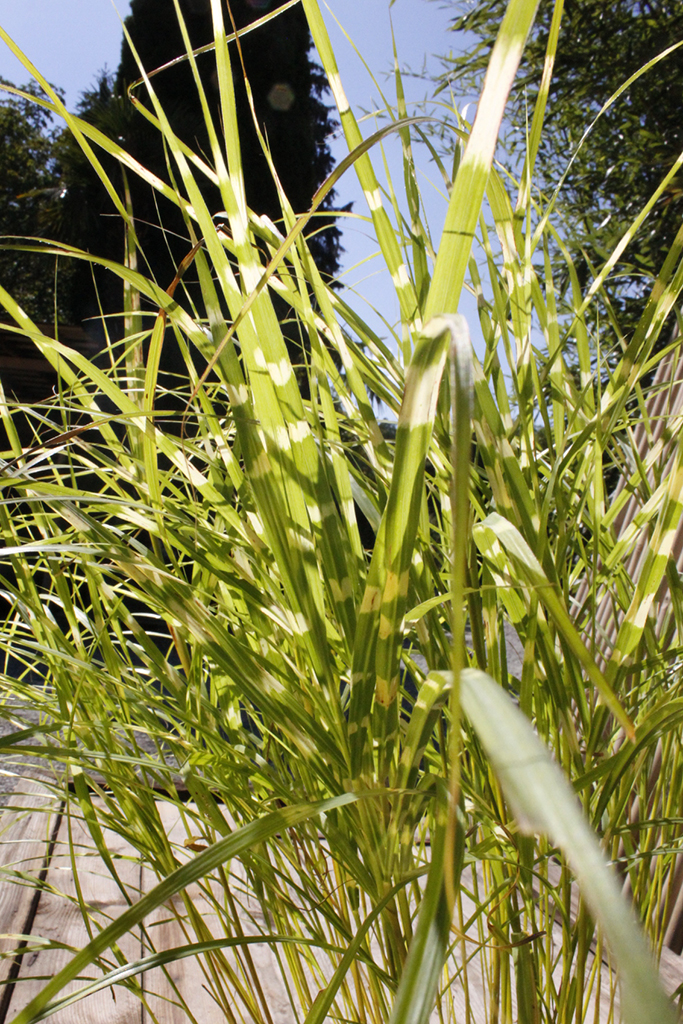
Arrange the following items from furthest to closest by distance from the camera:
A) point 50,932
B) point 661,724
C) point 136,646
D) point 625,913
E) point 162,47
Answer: point 162,47
point 50,932
point 136,646
point 661,724
point 625,913

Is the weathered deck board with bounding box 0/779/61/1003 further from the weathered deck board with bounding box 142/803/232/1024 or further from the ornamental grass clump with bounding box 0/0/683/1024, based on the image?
the ornamental grass clump with bounding box 0/0/683/1024

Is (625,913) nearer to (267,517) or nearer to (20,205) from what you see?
(267,517)

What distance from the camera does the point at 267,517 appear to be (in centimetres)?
26

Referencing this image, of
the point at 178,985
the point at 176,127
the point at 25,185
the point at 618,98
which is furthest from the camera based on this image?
the point at 25,185

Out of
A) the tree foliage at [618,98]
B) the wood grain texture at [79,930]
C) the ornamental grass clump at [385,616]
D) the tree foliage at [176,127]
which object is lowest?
the wood grain texture at [79,930]

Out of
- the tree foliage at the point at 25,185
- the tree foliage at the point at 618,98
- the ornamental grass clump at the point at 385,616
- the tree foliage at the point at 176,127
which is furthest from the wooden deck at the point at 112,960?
the tree foliage at the point at 25,185

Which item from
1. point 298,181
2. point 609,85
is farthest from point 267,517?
point 298,181

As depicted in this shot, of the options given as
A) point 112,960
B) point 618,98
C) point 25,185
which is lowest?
point 112,960

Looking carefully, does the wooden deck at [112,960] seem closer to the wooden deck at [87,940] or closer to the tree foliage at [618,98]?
the wooden deck at [87,940]

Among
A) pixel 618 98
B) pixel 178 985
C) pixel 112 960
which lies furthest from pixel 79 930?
pixel 618 98

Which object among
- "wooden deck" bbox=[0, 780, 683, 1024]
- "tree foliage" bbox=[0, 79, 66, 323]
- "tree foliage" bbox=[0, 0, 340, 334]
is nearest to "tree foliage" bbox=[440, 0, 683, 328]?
"wooden deck" bbox=[0, 780, 683, 1024]

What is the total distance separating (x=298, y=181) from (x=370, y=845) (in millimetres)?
8315

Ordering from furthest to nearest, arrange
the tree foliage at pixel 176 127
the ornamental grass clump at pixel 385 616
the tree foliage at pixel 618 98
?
the tree foliage at pixel 176 127, the tree foliage at pixel 618 98, the ornamental grass clump at pixel 385 616

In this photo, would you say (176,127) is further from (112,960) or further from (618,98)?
(112,960)
